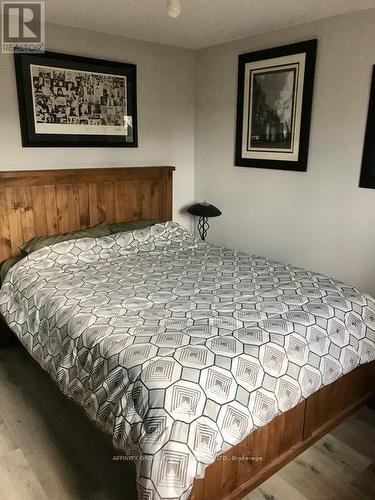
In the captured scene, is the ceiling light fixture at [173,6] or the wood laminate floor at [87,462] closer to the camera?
the wood laminate floor at [87,462]

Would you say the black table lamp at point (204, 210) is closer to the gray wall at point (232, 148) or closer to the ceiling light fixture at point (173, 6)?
the gray wall at point (232, 148)

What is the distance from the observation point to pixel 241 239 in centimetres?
357

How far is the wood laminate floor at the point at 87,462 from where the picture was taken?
5.69ft

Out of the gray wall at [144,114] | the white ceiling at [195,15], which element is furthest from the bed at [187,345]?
the white ceiling at [195,15]

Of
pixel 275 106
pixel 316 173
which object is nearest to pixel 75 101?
pixel 275 106

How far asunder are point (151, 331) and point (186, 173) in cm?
238

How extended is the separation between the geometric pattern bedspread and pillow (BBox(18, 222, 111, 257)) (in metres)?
0.14

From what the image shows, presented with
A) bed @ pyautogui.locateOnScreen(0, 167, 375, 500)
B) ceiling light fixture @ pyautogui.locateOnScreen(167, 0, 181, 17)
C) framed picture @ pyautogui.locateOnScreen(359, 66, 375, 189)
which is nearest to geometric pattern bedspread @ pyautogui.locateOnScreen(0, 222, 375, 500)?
bed @ pyautogui.locateOnScreen(0, 167, 375, 500)

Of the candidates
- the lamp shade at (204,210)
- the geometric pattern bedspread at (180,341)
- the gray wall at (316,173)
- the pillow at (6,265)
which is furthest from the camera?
the lamp shade at (204,210)

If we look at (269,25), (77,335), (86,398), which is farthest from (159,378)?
(269,25)

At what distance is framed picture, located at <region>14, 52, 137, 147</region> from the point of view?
2795 millimetres

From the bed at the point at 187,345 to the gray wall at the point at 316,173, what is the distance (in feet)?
1.61

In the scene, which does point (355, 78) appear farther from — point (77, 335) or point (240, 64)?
point (77, 335)

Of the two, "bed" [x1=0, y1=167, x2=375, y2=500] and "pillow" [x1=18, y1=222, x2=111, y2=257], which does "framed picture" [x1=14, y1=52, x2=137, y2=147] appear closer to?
"bed" [x1=0, y1=167, x2=375, y2=500]
